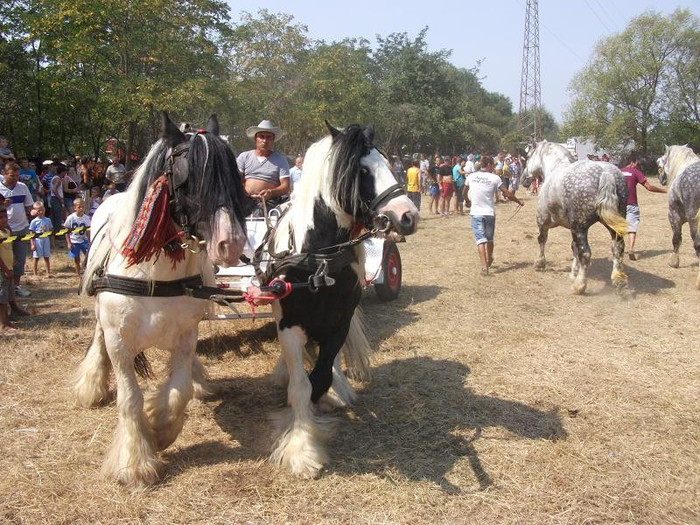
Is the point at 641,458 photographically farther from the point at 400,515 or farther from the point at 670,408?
the point at 400,515

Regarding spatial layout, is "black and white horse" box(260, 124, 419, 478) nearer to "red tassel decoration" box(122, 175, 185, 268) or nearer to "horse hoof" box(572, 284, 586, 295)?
"red tassel decoration" box(122, 175, 185, 268)

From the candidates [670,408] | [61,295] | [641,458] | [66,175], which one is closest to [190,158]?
[641,458]

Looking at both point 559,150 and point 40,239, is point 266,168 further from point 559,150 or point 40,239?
point 559,150

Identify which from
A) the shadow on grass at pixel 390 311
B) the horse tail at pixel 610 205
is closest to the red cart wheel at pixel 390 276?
the shadow on grass at pixel 390 311

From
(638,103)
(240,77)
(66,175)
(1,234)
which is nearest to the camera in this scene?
(1,234)

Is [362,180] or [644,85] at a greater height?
[644,85]

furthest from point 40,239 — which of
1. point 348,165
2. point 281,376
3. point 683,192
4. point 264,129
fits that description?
point 683,192

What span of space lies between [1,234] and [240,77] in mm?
22005

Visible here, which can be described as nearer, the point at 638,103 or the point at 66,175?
the point at 66,175

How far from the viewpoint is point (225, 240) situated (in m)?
2.62

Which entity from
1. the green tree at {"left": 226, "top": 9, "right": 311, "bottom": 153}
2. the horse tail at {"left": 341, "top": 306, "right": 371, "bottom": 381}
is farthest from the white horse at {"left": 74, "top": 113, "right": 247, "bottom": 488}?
the green tree at {"left": 226, "top": 9, "right": 311, "bottom": 153}

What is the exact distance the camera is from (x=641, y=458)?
345 centimetres

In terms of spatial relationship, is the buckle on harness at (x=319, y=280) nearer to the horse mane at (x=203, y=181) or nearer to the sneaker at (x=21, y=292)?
the horse mane at (x=203, y=181)

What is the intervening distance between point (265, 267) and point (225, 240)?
138 cm
